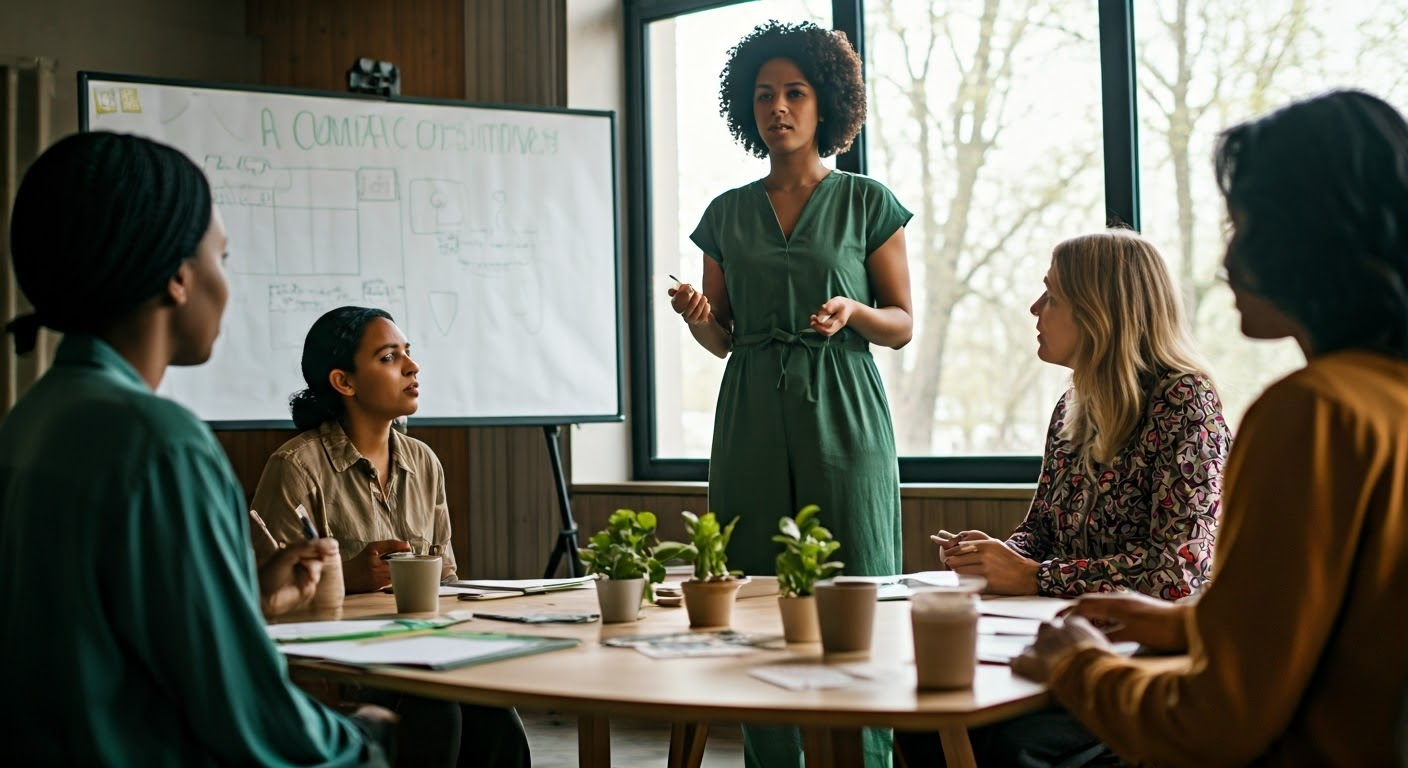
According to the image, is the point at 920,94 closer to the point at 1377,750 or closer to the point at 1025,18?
the point at 1025,18

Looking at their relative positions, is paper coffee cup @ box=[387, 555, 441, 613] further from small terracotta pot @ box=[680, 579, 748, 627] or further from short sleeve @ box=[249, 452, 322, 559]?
short sleeve @ box=[249, 452, 322, 559]

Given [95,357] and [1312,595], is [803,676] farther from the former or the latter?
[95,357]

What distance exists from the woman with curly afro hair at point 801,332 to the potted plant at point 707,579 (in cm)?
87

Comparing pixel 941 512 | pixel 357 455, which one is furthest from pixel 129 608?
pixel 941 512

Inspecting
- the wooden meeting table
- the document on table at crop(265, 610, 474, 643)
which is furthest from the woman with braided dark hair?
the document on table at crop(265, 610, 474, 643)

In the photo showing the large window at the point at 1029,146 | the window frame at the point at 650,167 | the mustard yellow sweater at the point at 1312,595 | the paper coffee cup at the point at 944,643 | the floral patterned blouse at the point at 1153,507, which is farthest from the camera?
the window frame at the point at 650,167

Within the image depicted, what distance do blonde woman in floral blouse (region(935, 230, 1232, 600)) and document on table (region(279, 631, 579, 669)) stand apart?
699mm

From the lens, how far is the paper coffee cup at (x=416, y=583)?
174 centimetres

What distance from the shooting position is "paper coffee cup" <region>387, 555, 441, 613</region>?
1.74 m

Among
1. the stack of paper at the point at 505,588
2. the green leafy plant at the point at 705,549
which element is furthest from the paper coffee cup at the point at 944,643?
the stack of paper at the point at 505,588

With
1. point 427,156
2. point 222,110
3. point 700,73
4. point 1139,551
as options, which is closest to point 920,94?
point 700,73

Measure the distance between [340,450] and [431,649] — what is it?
112 cm

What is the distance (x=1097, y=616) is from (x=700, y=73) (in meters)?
3.29

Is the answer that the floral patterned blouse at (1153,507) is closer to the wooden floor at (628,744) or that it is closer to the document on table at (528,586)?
the document on table at (528,586)
